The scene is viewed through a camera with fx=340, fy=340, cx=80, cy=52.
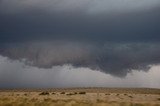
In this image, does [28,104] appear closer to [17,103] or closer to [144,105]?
[17,103]

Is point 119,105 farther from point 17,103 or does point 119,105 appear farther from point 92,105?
point 17,103

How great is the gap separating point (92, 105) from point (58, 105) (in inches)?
224

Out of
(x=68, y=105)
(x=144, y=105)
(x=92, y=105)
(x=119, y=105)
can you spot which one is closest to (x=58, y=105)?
(x=68, y=105)

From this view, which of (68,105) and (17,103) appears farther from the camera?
(17,103)

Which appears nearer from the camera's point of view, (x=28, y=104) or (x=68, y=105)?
(x=68, y=105)

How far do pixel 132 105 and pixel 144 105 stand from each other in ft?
6.34

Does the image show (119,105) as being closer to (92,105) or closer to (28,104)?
(92,105)

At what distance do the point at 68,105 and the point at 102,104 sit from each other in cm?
546

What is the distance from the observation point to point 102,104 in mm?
52125

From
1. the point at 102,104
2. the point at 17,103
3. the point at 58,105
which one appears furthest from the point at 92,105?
the point at 17,103

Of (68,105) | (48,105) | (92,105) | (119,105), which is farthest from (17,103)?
(119,105)

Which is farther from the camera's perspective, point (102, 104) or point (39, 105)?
point (39, 105)

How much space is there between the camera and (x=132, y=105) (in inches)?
2124

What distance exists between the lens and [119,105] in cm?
5266
